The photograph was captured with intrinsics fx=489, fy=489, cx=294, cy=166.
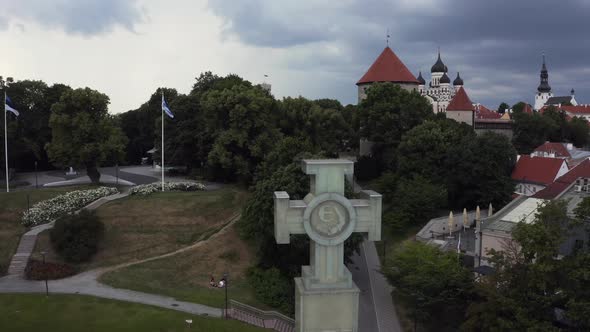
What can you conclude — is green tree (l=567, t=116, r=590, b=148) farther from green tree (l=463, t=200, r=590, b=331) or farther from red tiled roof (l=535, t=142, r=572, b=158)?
green tree (l=463, t=200, r=590, b=331)

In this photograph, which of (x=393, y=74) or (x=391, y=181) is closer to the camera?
(x=391, y=181)

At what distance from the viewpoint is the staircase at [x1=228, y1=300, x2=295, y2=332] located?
77.3 ft

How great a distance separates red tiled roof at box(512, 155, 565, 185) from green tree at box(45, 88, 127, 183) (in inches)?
1419

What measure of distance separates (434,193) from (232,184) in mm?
18476

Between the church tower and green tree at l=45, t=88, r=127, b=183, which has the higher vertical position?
the church tower

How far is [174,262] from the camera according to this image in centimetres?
2969

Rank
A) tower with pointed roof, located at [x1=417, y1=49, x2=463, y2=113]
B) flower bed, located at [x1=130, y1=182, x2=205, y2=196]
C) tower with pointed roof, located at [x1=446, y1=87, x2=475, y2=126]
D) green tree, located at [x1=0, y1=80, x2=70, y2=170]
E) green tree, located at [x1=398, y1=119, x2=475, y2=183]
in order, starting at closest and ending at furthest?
flower bed, located at [x1=130, y1=182, x2=205, y2=196] → green tree, located at [x1=398, y1=119, x2=475, y2=183] → green tree, located at [x1=0, y1=80, x2=70, y2=170] → tower with pointed roof, located at [x1=446, y1=87, x2=475, y2=126] → tower with pointed roof, located at [x1=417, y1=49, x2=463, y2=113]

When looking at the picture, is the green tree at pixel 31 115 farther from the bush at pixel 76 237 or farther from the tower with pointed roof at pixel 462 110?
the tower with pointed roof at pixel 462 110

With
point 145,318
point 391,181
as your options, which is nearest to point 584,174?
point 391,181

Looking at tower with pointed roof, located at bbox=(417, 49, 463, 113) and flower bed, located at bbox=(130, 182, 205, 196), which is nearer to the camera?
flower bed, located at bbox=(130, 182, 205, 196)

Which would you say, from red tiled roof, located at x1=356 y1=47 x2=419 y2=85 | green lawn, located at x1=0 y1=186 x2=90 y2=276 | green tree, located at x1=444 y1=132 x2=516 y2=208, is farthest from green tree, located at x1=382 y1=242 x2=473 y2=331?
red tiled roof, located at x1=356 y1=47 x2=419 y2=85

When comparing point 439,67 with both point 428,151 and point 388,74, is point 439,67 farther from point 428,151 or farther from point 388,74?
point 428,151

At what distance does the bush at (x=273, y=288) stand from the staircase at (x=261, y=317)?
70.5 inches

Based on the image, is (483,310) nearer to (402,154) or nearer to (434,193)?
(434,193)
